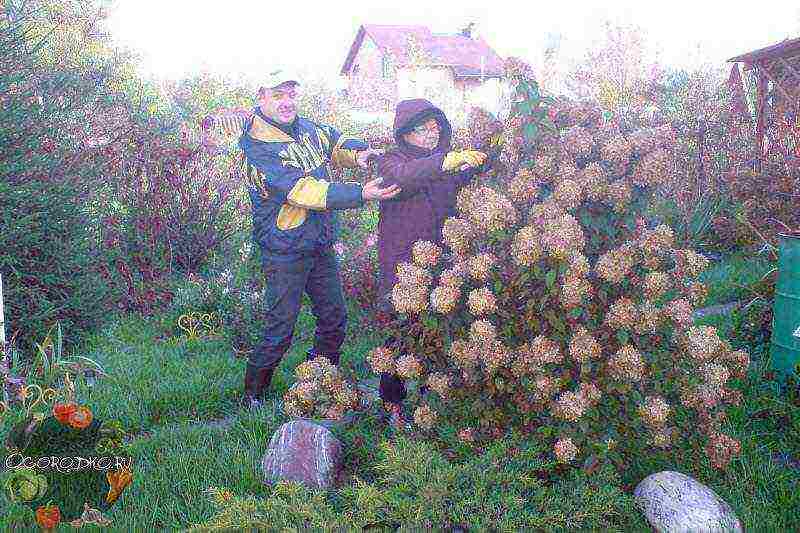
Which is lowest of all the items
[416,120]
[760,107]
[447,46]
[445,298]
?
[445,298]

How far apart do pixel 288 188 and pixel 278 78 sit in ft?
2.10

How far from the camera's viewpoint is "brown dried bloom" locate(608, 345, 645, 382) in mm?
3014

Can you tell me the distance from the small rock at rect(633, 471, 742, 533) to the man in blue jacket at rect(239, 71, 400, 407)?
194 centimetres

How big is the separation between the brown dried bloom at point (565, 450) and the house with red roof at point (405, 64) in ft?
84.6

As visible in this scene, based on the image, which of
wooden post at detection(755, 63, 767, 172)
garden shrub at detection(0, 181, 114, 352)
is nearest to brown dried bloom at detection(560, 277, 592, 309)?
garden shrub at detection(0, 181, 114, 352)

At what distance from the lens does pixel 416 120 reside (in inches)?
150

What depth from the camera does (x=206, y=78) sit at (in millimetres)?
20922

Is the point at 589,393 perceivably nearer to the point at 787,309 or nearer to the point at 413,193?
the point at 413,193

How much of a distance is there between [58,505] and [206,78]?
19.3 m

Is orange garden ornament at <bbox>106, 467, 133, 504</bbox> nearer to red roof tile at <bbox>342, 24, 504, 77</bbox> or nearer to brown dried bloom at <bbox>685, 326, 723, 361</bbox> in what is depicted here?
brown dried bloom at <bbox>685, 326, 723, 361</bbox>

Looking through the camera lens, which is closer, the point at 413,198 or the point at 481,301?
the point at 481,301

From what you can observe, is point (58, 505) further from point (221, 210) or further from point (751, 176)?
point (751, 176)

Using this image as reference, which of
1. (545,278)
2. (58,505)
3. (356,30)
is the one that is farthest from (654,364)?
(356,30)

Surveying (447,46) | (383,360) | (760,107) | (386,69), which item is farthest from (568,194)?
(447,46)
